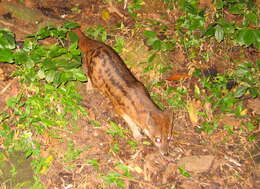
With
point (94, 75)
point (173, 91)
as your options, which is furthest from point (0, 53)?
point (173, 91)

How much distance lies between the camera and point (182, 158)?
5422 millimetres

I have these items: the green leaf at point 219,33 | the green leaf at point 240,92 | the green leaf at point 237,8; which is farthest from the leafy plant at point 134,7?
the green leaf at point 240,92

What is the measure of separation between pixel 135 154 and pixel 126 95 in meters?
0.99

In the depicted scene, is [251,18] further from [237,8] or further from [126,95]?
[126,95]

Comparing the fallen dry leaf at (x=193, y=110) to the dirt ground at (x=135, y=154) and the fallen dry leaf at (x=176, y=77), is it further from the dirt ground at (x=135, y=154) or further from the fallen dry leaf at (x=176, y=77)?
the fallen dry leaf at (x=176, y=77)

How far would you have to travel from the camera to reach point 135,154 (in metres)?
5.27

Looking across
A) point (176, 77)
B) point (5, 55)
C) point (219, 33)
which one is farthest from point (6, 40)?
point (219, 33)

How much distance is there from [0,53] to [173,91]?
10.4ft

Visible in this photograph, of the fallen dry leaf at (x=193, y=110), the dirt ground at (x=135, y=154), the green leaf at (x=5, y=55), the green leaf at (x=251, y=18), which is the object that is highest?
the green leaf at (x=251, y=18)

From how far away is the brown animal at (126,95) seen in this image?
17.5 ft

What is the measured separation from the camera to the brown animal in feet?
17.5

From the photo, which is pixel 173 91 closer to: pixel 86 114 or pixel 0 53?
pixel 86 114

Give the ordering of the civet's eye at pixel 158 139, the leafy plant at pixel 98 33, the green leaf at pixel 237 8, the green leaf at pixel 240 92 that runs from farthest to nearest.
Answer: the green leaf at pixel 237 8
the leafy plant at pixel 98 33
the green leaf at pixel 240 92
the civet's eye at pixel 158 139

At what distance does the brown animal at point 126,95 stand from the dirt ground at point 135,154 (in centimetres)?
21
